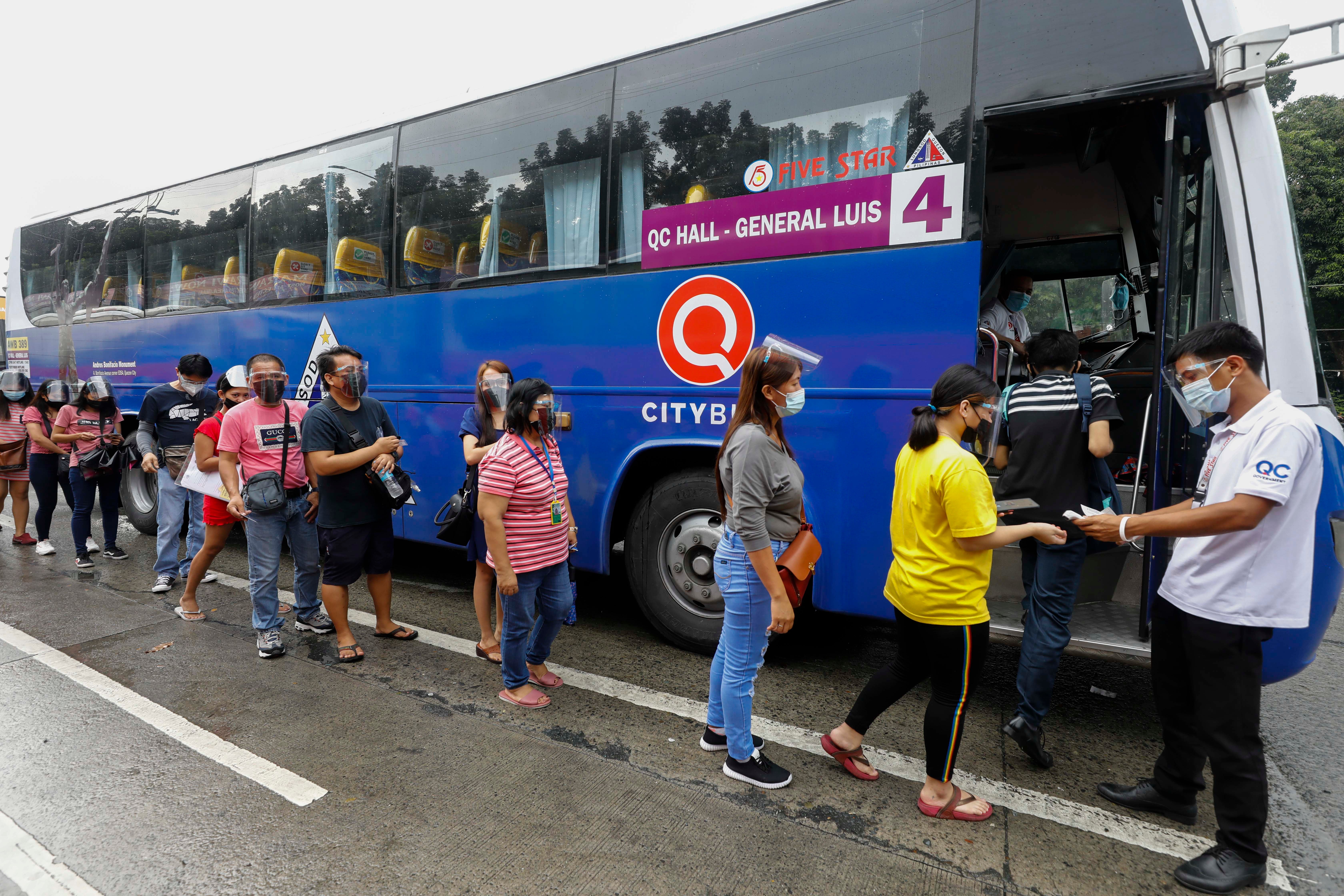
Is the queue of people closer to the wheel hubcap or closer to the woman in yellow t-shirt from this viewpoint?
the woman in yellow t-shirt

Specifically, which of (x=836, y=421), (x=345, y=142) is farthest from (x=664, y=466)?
(x=345, y=142)

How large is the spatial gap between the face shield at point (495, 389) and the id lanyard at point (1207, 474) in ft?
10.3

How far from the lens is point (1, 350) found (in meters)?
28.3

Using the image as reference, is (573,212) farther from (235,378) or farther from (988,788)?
(988,788)

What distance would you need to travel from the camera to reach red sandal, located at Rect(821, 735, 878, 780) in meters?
3.05

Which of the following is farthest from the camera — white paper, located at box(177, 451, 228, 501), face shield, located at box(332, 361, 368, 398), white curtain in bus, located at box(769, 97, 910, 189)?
white paper, located at box(177, 451, 228, 501)

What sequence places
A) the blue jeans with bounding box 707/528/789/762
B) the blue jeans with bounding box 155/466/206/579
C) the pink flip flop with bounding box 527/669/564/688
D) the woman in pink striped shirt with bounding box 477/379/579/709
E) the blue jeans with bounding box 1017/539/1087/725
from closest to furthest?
the blue jeans with bounding box 707/528/789/762 → the blue jeans with bounding box 1017/539/1087/725 → the woman in pink striped shirt with bounding box 477/379/579/709 → the pink flip flop with bounding box 527/669/564/688 → the blue jeans with bounding box 155/466/206/579

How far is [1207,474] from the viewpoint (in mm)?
2621

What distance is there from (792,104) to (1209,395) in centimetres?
246

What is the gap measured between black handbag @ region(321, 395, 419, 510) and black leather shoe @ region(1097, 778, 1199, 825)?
3661 mm

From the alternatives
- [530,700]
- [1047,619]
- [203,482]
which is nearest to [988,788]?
[1047,619]

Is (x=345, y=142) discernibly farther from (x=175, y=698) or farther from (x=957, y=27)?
(x=957, y=27)

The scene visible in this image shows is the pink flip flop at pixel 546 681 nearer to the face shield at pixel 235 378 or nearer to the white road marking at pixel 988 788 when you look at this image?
the white road marking at pixel 988 788

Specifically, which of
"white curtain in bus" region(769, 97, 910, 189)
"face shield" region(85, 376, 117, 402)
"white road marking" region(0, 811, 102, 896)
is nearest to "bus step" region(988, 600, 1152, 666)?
"white curtain in bus" region(769, 97, 910, 189)
